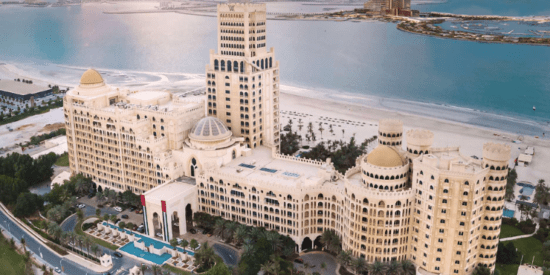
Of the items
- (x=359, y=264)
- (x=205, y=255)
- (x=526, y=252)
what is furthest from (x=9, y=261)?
(x=526, y=252)

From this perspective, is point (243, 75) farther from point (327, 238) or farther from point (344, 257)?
point (344, 257)

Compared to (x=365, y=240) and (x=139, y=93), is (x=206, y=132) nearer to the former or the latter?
(x=139, y=93)

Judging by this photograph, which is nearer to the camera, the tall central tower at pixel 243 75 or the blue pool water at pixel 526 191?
the tall central tower at pixel 243 75

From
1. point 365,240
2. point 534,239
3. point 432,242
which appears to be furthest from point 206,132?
point 534,239

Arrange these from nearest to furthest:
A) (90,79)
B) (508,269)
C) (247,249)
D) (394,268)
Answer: (394,268), (247,249), (508,269), (90,79)

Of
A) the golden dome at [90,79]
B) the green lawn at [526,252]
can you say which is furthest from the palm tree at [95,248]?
the green lawn at [526,252]

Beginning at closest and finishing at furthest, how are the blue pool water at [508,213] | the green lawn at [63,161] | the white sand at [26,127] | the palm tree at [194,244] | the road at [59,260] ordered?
the road at [59,260] → the palm tree at [194,244] → the blue pool water at [508,213] → the green lawn at [63,161] → the white sand at [26,127]

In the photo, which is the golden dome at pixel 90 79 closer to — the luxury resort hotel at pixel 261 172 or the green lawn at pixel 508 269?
the luxury resort hotel at pixel 261 172
